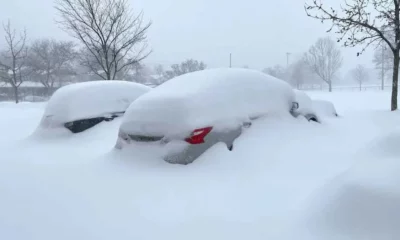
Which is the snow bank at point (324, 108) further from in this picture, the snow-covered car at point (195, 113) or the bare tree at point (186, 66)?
the bare tree at point (186, 66)

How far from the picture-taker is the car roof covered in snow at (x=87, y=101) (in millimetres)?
6301

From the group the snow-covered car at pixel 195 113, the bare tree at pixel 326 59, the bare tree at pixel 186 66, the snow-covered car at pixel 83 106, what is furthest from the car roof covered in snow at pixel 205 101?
the bare tree at pixel 326 59

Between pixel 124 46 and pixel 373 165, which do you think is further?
pixel 124 46

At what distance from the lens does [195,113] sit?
12.3ft

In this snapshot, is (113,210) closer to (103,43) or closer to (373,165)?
(373,165)

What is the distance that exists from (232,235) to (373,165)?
1193 millimetres

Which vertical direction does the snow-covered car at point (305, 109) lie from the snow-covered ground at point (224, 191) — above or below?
above

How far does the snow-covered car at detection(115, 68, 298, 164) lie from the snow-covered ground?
173 mm

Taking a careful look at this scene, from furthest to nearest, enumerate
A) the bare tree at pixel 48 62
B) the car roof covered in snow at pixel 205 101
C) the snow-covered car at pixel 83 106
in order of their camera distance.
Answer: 1. the bare tree at pixel 48 62
2. the snow-covered car at pixel 83 106
3. the car roof covered in snow at pixel 205 101

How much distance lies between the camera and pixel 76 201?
117 inches

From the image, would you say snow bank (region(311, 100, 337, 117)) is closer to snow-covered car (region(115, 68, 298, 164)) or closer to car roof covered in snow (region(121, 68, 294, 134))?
car roof covered in snow (region(121, 68, 294, 134))

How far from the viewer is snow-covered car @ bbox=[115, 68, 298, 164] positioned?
3668 millimetres

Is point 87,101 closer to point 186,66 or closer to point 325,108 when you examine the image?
point 325,108

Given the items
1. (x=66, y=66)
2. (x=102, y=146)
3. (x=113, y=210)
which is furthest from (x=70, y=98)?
(x=66, y=66)
